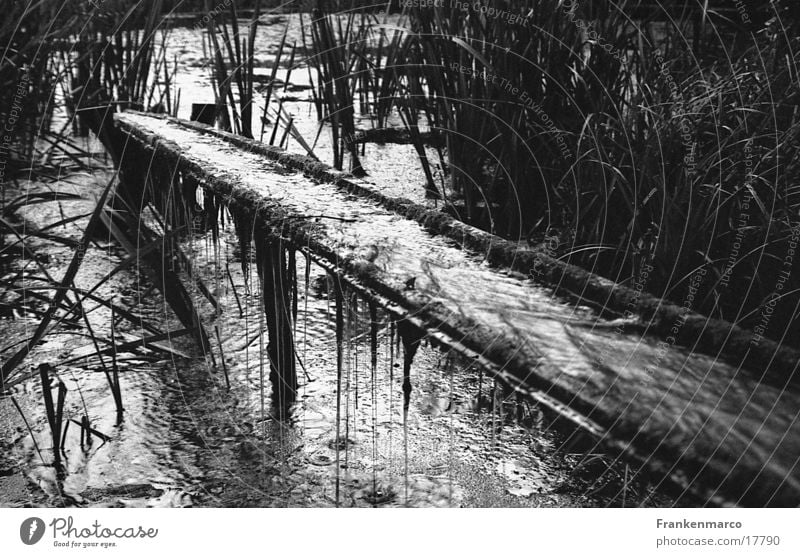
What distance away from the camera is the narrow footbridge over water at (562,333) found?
78cm

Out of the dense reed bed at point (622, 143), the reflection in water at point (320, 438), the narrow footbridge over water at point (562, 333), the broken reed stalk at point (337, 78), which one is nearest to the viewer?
the narrow footbridge over water at point (562, 333)

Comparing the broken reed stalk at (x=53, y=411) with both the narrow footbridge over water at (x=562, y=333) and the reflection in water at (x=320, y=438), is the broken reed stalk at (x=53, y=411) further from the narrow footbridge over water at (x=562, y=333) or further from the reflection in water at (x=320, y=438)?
the narrow footbridge over water at (x=562, y=333)

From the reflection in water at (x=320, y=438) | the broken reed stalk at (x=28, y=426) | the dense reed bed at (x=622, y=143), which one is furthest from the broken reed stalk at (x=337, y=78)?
the broken reed stalk at (x=28, y=426)

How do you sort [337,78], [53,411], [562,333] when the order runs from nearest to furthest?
[562,333]
[53,411]
[337,78]

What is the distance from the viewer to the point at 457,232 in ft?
4.09

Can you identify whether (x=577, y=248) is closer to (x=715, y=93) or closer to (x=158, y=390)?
(x=715, y=93)

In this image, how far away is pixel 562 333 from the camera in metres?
0.98

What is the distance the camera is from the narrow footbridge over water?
2.56 ft

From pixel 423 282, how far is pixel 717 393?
0.39 m

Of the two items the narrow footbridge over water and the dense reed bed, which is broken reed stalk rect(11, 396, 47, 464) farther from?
the dense reed bed

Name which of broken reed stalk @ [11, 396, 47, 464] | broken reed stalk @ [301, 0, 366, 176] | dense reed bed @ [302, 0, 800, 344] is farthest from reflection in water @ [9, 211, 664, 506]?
broken reed stalk @ [301, 0, 366, 176]

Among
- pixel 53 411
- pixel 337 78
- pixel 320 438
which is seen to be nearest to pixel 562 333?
pixel 320 438

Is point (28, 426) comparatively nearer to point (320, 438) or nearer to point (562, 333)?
point (320, 438)
